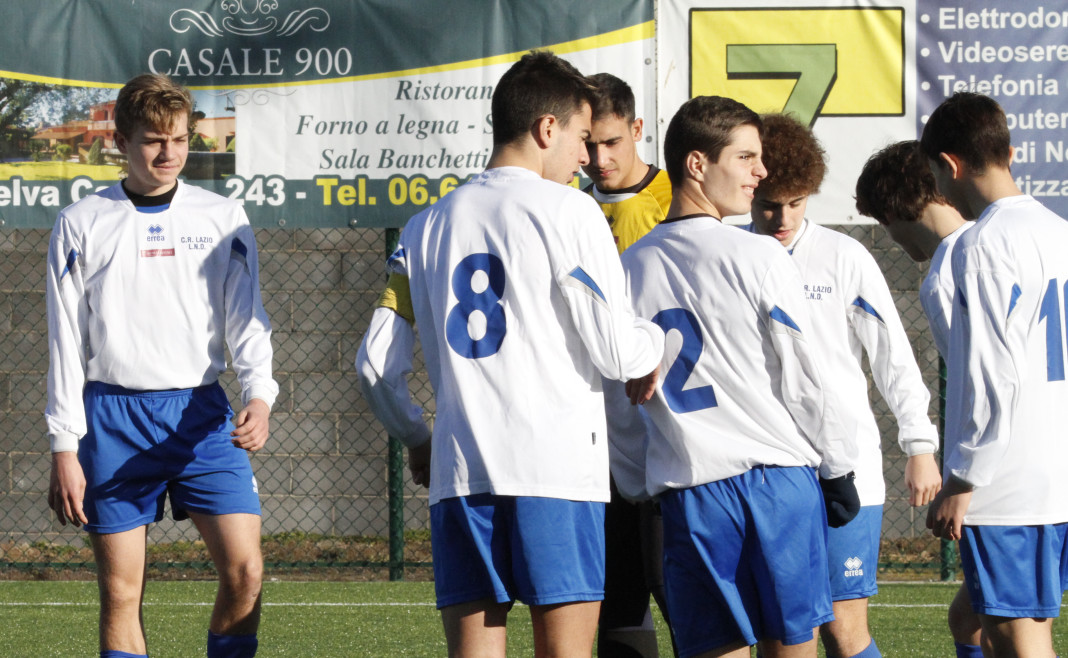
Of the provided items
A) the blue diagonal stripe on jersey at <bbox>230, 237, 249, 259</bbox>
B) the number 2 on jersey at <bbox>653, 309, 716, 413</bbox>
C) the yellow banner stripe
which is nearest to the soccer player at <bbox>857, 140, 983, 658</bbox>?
the number 2 on jersey at <bbox>653, 309, 716, 413</bbox>

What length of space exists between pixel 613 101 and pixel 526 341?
134 cm

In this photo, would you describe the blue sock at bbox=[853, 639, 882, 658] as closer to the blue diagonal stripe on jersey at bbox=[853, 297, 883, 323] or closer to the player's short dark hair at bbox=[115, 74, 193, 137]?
the blue diagonal stripe on jersey at bbox=[853, 297, 883, 323]

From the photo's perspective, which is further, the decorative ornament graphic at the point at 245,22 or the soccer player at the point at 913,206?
the decorative ornament graphic at the point at 245,22

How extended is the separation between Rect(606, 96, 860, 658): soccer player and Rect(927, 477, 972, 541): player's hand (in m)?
0.19

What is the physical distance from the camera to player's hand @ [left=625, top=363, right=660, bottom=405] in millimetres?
2580

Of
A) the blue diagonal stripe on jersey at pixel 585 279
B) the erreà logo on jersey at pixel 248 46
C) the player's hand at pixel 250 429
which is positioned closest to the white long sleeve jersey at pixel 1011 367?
the blue diagonal stripe on jersey at pixel 585 279

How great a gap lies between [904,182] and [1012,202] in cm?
65

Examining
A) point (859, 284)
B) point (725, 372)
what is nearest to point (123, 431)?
point (725, 372)

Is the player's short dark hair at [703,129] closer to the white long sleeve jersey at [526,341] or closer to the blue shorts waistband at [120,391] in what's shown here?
the white long sleeve jersey at [526,341]

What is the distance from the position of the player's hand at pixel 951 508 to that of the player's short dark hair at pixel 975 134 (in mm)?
730

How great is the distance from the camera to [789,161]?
331cm

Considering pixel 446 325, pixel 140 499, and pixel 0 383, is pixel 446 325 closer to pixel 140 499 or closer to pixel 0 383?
pixel 140 499

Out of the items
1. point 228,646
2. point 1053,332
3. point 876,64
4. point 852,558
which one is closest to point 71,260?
point 228,646

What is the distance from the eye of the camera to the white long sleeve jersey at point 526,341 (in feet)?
8.07
